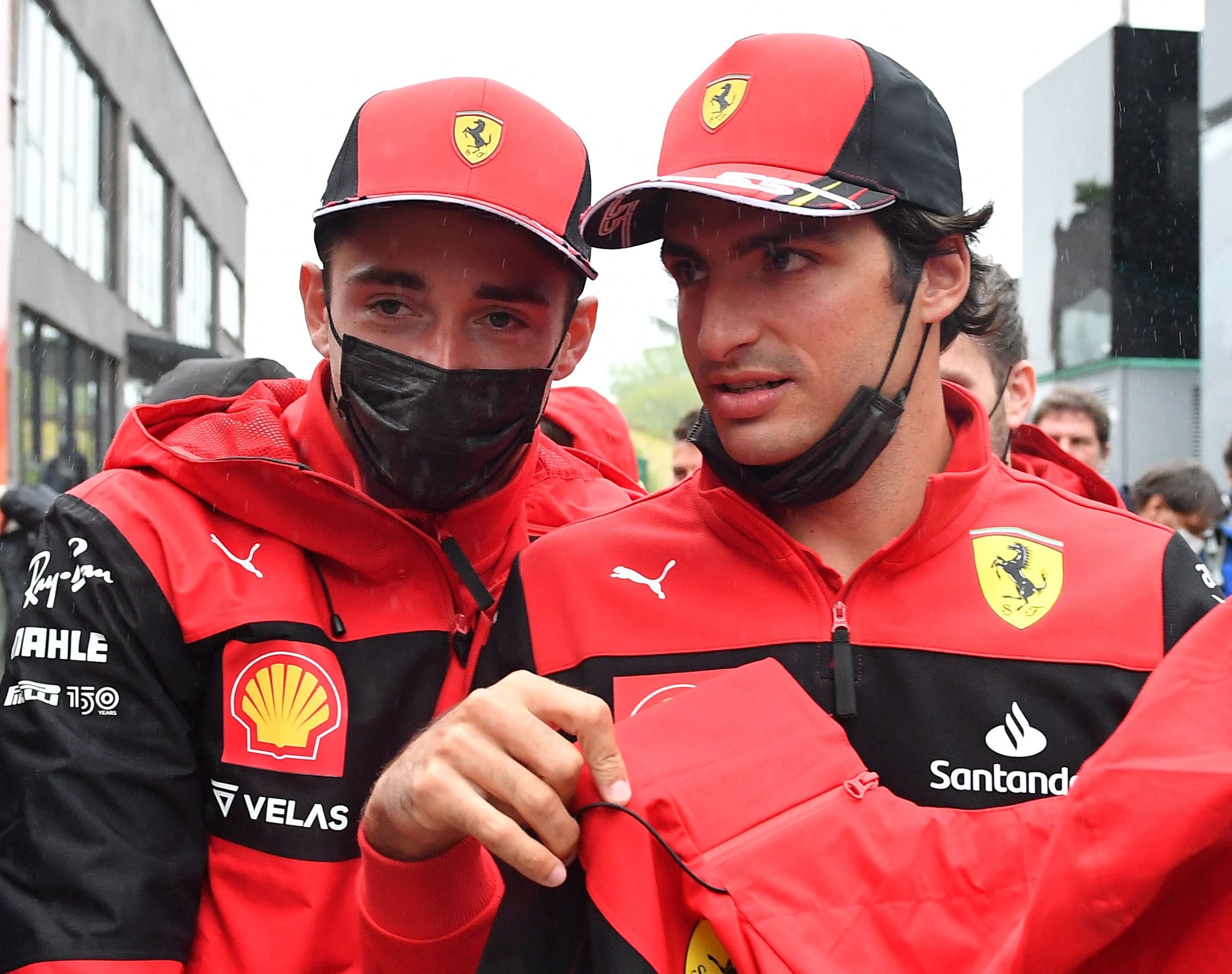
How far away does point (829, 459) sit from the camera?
2.07 meters

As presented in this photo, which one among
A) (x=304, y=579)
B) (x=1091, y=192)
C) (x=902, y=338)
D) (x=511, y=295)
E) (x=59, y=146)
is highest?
(x=59, y=146)

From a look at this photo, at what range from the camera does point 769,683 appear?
1.64 m

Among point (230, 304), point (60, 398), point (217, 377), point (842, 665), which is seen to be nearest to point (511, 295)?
point (842, 665)

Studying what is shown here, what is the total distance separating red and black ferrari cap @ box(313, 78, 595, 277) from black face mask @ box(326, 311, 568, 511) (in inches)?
10.7

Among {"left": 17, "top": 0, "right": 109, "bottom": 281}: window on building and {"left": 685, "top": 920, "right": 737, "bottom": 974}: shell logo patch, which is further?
{"left": 17, "top": 0, "right": 109, "bottom": 281}: window on building

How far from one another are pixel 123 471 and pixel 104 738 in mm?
502

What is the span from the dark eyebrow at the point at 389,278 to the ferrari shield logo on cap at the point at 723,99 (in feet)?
1.98

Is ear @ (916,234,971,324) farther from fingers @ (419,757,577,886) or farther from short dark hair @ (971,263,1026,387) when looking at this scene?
fingers @ (419,757,577,886)

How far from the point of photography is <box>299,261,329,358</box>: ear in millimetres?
2658

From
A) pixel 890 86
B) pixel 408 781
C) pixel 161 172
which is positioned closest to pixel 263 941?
pixel 408 781

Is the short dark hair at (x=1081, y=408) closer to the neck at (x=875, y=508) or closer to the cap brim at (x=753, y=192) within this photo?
the neck at (x=875, y=508)

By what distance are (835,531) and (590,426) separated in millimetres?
2142

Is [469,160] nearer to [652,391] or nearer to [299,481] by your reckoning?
[299,481]

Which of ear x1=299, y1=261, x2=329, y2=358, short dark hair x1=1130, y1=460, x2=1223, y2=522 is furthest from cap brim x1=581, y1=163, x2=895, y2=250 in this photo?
short dark hair x1=1130, y1=460, x2=1223, y2=522
